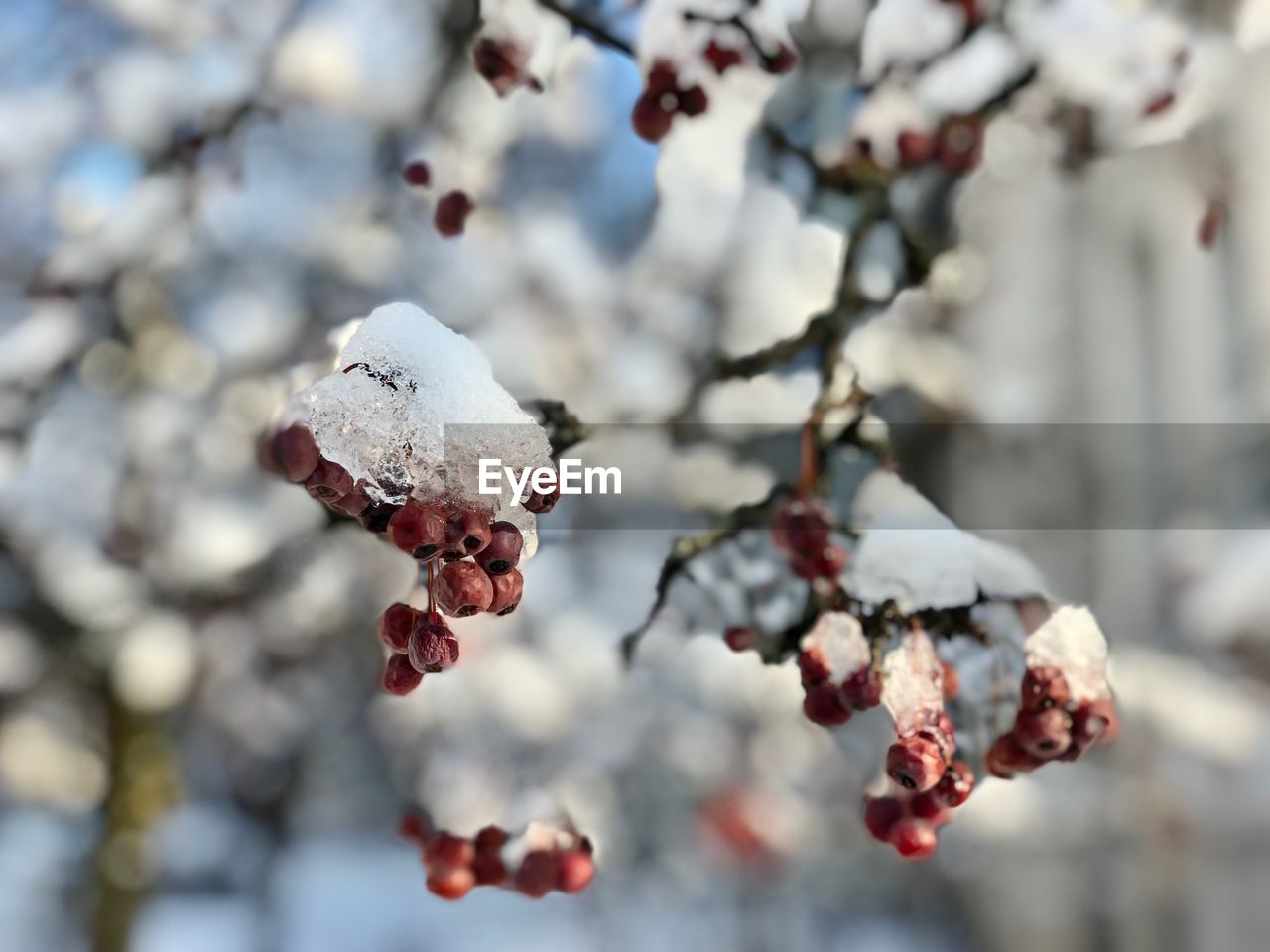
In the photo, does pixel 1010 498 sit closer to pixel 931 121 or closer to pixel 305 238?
pixel 931 121

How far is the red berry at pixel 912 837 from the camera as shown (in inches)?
21.2

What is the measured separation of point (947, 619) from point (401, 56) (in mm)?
890

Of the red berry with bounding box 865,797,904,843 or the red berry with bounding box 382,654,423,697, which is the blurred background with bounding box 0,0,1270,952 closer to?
the red berry with bounding box 865,797,904,843

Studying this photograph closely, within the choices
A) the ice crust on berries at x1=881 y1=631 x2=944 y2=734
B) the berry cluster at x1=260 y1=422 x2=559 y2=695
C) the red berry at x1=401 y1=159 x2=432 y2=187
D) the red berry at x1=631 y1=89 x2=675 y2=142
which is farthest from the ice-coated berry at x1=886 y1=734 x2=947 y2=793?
the red berry at x1=401 y1=159 x2=432 y2=187

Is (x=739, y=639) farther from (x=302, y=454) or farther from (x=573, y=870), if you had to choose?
(x=302, y=454)

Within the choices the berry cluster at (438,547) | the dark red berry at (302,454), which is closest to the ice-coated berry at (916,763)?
the berry cluster at (438,547)

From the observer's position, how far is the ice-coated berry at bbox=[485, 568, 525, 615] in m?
0.40

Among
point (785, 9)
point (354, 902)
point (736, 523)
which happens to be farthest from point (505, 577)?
point (354, 902)

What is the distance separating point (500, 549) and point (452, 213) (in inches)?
20.2

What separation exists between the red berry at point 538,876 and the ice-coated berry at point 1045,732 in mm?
353

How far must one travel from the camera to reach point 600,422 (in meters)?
0.93

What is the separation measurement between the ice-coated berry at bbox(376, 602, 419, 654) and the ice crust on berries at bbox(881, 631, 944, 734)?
0.93 feet

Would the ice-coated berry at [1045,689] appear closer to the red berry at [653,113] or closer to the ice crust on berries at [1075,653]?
the ice crust on berries at [1075,653]

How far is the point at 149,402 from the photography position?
1.09 metres
